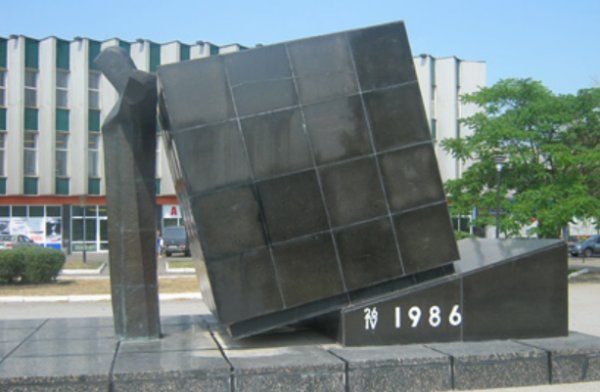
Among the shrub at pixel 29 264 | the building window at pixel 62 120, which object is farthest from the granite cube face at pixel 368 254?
the building window at pixel 62 120

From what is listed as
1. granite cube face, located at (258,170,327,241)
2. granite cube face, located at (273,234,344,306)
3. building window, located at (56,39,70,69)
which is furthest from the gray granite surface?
building window, located at (56,39,70,69)

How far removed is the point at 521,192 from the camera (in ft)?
89.8

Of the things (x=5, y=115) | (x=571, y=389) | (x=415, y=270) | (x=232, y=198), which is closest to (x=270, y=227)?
(x=232, y=198)

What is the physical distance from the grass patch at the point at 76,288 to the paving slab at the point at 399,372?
49.0 ft

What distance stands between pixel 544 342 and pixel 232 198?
382cm

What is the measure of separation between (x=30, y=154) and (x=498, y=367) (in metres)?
40.3

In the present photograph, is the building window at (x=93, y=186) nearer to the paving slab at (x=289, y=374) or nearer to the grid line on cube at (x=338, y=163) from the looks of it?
the grid line on cube at (x=338, y=163)

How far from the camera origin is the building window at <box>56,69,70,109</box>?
146 ft

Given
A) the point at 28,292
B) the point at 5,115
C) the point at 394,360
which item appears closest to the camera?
the point at 394,360

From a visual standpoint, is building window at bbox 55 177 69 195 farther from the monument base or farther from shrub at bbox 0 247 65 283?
the monument base

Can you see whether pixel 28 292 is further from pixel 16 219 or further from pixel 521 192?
pixel 16 219

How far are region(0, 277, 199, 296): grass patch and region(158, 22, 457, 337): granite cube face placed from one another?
543 inches

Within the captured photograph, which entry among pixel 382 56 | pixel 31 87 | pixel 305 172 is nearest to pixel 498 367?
pixel 305 172

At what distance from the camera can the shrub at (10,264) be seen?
2300 centimetres
